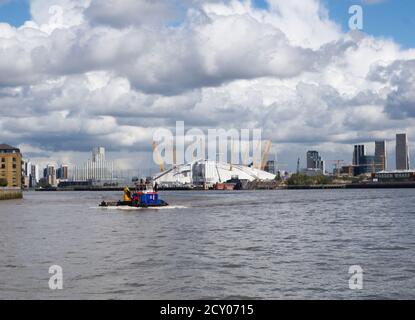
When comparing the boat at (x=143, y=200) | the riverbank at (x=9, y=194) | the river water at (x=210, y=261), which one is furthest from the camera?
the riverbank at (x=9, y=194)

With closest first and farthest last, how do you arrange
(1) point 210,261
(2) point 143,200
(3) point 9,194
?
1. (1) point 210,261
2. (2) point 143,200
3. (3) point 9,194

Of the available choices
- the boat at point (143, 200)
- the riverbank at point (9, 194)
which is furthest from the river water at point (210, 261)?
the riverbank at point (9, 194)

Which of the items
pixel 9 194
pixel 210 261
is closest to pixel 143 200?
pixel 210 261

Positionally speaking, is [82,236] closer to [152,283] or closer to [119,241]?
[119,241]

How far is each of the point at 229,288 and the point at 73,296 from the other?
7.21 m

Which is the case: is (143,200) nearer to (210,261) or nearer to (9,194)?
(210,261)

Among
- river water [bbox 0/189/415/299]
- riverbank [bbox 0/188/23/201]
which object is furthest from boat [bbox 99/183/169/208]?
riverbank [bbox 0/188/23/201]

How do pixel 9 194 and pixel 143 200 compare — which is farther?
pixel 9 194

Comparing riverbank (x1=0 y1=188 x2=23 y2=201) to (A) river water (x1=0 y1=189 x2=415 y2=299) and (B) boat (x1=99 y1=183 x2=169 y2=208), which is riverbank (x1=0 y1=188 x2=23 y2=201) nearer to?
(B) boat (x1=99 y1=183 x2=169 y2=208)

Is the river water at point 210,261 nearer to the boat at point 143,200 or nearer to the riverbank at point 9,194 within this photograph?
the boat at point 143,200

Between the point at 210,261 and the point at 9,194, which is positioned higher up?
the point at 9,194

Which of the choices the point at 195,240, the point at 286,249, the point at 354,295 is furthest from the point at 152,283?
the point at 195,240

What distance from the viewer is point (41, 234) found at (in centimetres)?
6031

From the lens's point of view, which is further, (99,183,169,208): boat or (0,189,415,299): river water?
(99,183,169,208): boat
